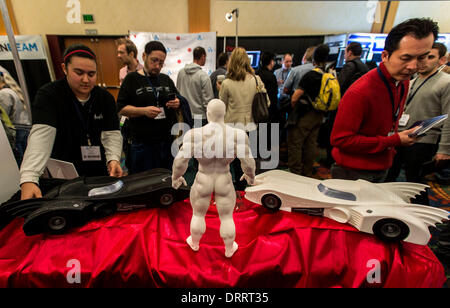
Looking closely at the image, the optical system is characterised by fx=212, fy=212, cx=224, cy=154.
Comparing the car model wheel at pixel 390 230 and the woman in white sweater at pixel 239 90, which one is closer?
the car model wheel at pixel 390 230

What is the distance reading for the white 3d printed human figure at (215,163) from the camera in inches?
34.2

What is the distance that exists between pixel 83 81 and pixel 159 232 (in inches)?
36.9

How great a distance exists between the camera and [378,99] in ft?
3.68

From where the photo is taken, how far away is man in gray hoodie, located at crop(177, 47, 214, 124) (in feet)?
7.82

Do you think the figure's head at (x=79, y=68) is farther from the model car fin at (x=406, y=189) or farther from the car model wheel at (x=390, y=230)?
the model car fin at (x=406, y=189)

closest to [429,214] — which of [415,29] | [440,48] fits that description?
[415,29]

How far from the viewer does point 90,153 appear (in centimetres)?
139

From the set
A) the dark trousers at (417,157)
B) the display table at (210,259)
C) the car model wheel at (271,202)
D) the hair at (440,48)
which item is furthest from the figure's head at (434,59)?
the car model wheel at (271,202)

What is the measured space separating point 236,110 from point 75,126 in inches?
50.6

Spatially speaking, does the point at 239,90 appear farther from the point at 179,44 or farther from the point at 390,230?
the point at 179,44

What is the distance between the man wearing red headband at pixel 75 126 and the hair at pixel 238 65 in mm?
1047

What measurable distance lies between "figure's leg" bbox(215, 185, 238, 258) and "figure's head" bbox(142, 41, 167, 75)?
1154mm

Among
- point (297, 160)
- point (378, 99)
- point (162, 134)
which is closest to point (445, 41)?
point (378, 99)

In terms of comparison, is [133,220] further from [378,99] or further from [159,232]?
[378,99]
